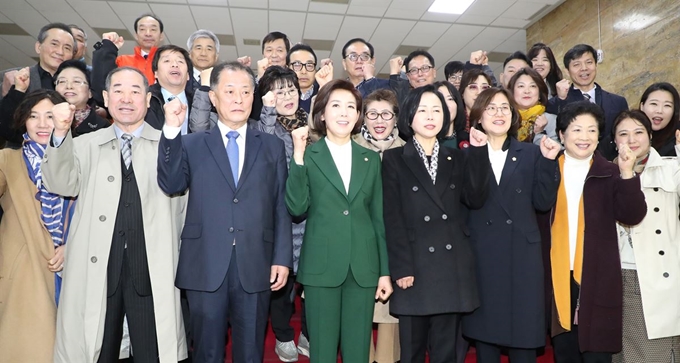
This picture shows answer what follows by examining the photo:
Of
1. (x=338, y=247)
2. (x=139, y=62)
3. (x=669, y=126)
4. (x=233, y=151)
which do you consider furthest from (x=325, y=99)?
(x=669, y=126)

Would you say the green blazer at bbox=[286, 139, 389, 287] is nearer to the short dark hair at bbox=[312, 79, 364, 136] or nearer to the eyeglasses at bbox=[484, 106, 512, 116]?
the short dark hair at bbox=[312, 79, 364, 136]

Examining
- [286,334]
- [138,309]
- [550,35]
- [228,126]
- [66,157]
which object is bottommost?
[286,334]

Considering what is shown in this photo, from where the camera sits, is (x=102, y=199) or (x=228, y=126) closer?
(x=102, y=199)

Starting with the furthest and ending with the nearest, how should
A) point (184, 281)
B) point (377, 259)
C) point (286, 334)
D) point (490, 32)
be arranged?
point (490, 32), point (286, 334), point (377, 259), point (184, 281)

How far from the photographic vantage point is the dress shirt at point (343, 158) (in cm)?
234

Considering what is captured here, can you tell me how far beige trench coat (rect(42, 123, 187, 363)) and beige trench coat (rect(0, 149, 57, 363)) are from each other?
23cm

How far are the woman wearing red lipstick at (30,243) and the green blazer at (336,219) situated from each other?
48.2 inches

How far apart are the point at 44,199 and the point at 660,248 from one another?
10.5 feet

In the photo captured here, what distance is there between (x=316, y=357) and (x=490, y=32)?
7.18 meters

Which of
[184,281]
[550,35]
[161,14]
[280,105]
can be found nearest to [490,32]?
[550,35]

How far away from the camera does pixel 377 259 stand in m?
2.25

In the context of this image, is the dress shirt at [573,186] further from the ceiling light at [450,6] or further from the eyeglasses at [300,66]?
the ceiling light at [450,6]

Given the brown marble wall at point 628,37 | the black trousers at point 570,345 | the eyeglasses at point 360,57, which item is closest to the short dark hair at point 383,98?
the eyeglasses at point 360,57

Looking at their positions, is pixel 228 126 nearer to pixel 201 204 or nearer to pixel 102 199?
pixel 201 204
